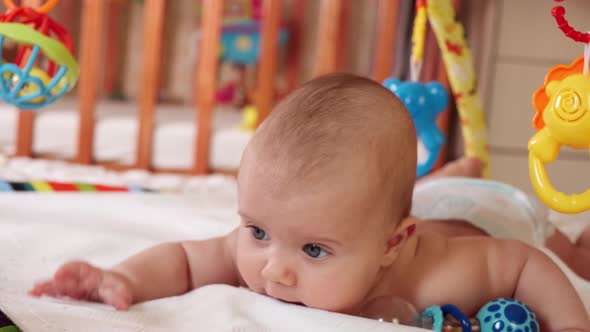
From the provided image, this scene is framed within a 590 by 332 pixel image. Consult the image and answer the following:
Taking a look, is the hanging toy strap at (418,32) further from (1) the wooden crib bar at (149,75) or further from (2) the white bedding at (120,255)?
(1) the wooden crib bar at (149,75)

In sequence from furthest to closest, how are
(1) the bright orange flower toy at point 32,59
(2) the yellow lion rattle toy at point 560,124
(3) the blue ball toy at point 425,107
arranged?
(3) the blue ball toy at point 425,107 → (1) the bright orange flower toy at point 32,59 → (2) the yellow lion rattle toy at point 560,124

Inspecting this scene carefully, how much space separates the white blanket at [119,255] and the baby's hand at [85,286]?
11mm

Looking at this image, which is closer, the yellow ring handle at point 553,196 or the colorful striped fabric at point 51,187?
the yellow ring handle at point 553,196

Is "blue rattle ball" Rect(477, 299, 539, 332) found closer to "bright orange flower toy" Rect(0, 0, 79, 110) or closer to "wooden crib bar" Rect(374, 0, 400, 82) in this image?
"bright orange flower toy" Rect(0, 0, 79, 110)

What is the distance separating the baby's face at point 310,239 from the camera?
0.59 metres

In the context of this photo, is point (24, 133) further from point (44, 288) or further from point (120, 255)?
point (44, 288)

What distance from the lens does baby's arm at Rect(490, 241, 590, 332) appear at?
0.64 m

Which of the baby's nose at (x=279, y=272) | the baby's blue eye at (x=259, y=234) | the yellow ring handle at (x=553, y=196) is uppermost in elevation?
the yellow ring handle at (x=553, y=196)

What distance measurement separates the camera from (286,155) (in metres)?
0.60

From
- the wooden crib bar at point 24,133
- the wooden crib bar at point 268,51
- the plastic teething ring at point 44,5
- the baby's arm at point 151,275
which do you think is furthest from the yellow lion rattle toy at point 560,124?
the wooden crib bar at point 24,133

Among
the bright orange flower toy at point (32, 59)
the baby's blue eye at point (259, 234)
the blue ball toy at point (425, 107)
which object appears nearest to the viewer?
the baby's blue eye at point (259, 234)

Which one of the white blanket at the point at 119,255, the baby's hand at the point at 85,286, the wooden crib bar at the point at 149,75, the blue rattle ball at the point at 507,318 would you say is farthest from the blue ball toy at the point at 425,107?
the wooden crib bar at the point at 149,75

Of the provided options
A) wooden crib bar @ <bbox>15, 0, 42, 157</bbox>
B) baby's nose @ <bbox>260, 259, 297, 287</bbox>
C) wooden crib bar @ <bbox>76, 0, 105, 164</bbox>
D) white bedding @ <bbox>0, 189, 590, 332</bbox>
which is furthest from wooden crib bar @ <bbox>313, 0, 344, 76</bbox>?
baby's nose @ <bbox>260, 259, 297, 287</bbox>

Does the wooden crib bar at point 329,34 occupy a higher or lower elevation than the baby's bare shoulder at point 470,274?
higher
